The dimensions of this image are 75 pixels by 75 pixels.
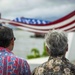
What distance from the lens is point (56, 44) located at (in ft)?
9.48

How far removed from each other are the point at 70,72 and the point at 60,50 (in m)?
0.21

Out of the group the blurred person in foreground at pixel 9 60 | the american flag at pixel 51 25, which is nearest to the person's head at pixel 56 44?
the blurred person in foreground at pixel 9 60

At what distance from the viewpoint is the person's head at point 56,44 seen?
289 cm

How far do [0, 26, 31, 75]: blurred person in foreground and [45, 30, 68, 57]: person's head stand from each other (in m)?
0.26

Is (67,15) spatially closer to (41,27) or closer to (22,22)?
(41,27)

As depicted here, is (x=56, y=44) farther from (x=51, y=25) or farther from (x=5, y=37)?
(x=51, y=25)

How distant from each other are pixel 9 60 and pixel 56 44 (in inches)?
17.2

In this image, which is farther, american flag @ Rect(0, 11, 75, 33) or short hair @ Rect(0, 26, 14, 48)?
american flag @ Rect(0, 11, 75, 33)

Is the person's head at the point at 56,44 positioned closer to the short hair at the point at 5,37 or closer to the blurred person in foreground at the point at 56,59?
the blurred person in foreground at the point at 56,59

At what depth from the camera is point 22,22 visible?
11258 millimetres

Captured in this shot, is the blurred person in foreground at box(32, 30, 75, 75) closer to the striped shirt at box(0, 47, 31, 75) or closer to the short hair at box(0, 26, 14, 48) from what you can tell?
the striped shirt at box(0, 47, 31, 75)

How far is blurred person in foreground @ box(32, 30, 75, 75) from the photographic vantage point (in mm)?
2879

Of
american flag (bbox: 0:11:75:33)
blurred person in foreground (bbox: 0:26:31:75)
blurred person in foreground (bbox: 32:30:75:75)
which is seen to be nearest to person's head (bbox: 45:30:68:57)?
blurred person in foreground (bbox: 32:30:75:75)

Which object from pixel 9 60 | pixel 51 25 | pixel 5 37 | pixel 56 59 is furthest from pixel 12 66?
pixel 51 25
